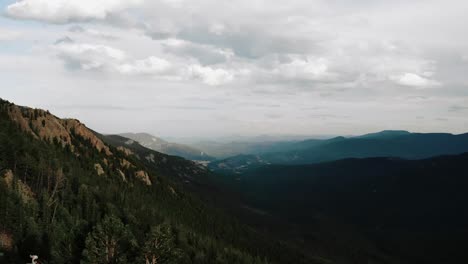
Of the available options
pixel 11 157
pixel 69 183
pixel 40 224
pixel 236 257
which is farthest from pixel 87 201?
pixel 236 257

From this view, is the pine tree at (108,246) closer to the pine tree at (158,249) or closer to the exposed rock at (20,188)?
the pine tree at (158,249)

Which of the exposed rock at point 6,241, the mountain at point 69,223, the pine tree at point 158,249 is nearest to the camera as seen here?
the exposed rock at point 6,241

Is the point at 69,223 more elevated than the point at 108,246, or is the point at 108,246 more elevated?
the point at 108,246

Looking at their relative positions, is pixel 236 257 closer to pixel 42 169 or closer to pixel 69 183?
pixel 69 183

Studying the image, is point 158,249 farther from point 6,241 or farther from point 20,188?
point 20,188

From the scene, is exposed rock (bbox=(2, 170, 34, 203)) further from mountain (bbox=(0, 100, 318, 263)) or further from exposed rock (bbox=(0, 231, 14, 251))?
exposed rock (bbox=(0, 231, 14, 251))

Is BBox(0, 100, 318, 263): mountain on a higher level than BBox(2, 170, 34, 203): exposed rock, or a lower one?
lower

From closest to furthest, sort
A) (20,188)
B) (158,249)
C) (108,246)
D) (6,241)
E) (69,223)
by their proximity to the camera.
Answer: (6,241) < (108,246) < (158,249) < (69,223) < (20,188)

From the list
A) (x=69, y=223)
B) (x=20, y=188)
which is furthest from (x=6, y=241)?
(x=20, y=188)

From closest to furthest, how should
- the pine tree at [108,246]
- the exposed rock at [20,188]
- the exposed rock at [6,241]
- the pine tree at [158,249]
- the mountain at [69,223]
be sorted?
the exposed rock at [6,241] < the pine tree at [108,246] < the mountain at [69,223] < the pine tree at [158,249] < the exposed rock at [20,188]

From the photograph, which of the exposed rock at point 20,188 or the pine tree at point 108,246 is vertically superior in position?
the exposed rock at point 20,188

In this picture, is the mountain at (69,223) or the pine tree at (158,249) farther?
the pine tree at (158,249)

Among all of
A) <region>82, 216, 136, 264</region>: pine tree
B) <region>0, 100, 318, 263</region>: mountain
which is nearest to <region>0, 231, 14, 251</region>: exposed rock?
<region>0, 100, 318, 263</region>: mountain

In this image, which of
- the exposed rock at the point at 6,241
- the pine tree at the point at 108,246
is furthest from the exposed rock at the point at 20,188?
the pine tree at the point at 108,246
